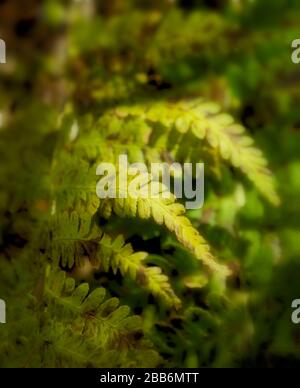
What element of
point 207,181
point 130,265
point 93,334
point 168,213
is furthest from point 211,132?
point 93,334

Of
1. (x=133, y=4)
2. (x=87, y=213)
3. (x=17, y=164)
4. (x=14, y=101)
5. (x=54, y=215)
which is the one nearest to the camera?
(x=87, y=213)

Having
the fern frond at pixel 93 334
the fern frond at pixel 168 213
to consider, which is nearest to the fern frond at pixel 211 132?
the fern frond at pixel 168 213

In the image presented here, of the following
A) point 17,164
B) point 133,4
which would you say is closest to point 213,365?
point 17,164

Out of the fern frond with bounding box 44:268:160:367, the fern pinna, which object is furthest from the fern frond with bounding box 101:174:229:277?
the fern frond with bounding box 44:268:160:367

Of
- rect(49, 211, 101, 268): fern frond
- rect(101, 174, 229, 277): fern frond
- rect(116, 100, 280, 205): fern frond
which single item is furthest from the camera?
rect(116, 100, 280, 205): fern frond

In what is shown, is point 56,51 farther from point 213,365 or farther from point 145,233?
point 213,365

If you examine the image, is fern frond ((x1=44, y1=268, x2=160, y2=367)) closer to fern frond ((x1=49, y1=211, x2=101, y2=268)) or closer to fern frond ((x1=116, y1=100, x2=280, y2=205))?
fern frond ((x1=49, y1=211, x2=101, y2=268))

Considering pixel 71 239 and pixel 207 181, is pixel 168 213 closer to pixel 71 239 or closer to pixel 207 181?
pixel 71 239

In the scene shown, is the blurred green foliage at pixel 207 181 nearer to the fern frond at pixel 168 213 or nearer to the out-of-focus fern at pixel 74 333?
the out-of-focus fern at pixel 74 333
